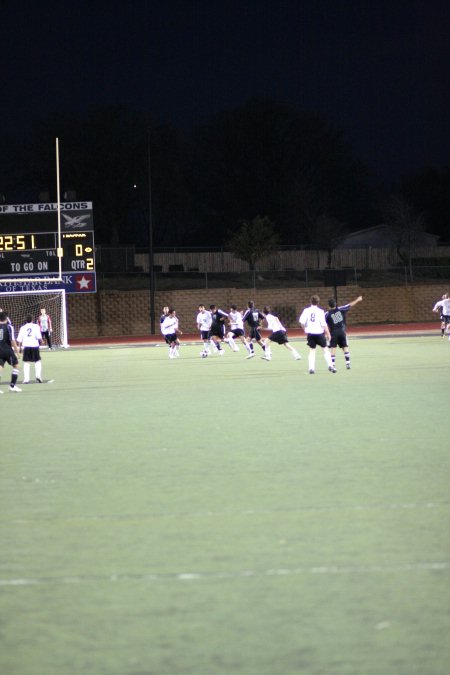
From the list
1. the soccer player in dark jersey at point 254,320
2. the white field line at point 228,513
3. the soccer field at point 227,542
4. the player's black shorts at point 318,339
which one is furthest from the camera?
the soccer player in dark jersey at point 254,320

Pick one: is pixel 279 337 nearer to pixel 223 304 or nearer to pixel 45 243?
pixel 45 243

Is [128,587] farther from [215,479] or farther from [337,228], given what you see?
[337,228]

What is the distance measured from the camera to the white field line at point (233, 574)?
619 cm

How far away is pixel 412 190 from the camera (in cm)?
9594

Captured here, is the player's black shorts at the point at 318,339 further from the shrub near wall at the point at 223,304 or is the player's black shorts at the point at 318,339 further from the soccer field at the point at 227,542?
the shrub near wall at the point at 223,304

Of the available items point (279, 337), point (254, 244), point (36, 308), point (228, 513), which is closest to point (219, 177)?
point (254, 244)

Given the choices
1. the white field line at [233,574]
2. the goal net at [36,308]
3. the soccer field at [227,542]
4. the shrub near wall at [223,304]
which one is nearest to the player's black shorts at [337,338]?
the soccer field at [227,542]

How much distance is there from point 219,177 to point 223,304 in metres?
37.5

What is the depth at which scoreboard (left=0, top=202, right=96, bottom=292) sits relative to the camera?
130 feet

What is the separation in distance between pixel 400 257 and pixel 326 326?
52.0 m

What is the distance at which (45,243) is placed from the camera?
131 ft

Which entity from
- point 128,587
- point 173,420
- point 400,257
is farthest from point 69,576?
point 400,257

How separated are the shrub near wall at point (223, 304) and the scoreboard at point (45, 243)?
515 inches

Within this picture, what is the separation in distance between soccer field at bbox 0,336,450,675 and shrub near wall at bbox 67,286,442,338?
123 ft
